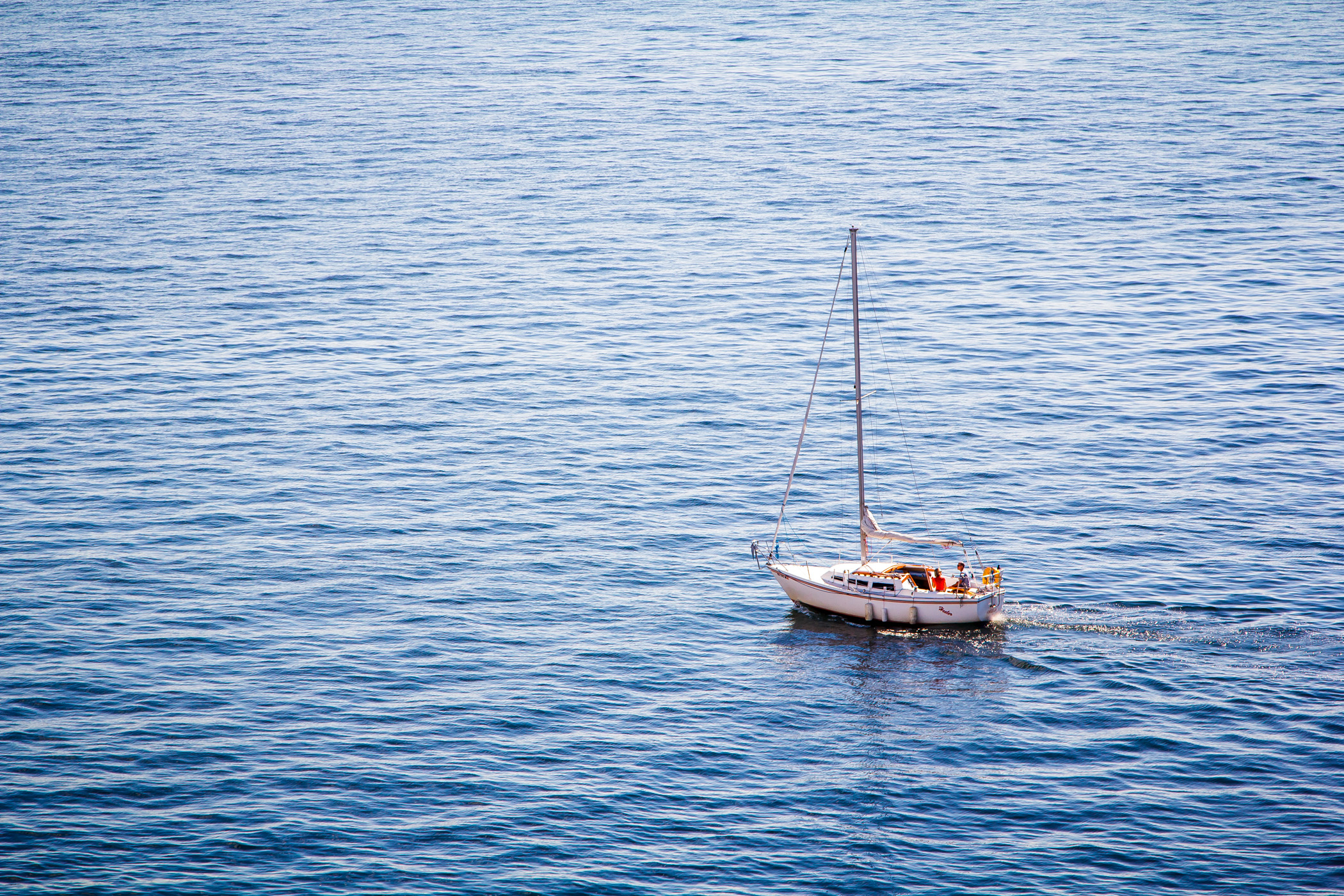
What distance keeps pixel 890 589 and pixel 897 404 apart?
33.1 metres

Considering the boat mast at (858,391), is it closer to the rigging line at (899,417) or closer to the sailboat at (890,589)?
the sailboat at (890,589)

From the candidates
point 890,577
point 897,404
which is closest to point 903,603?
point 890,577

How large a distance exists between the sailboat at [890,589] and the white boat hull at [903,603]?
3cm

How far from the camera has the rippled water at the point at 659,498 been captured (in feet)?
168

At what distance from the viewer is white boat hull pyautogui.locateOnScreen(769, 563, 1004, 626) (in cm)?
6303

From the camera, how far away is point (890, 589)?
64.0 m

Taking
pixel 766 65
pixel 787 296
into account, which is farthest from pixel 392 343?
pixel 766 65

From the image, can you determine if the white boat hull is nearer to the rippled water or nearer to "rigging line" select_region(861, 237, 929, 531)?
the rippled water

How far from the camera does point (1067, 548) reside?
72.4 m

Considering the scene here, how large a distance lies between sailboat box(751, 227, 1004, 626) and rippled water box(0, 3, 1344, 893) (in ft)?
5.19

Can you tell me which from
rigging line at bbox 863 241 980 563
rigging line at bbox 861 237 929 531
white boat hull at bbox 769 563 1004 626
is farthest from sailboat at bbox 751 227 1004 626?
rigging line at bbox 861 237 929 531

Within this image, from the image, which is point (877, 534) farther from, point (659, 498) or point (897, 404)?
point (897, 404)

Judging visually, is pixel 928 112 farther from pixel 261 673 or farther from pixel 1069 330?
pixel 261 673

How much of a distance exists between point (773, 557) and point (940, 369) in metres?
33.5
